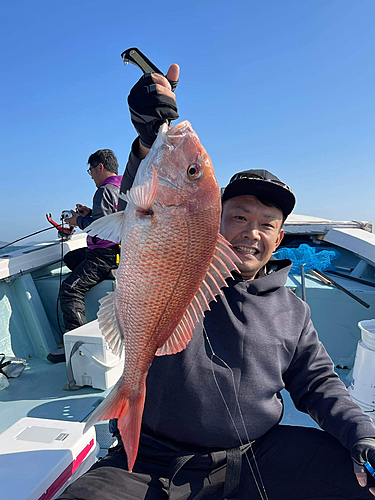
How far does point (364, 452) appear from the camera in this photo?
1763 millimetres

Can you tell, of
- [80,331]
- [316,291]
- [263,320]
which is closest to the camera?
[263,320]

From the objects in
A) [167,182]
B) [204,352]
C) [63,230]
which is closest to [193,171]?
[167,182]

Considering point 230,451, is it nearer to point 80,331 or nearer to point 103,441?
point 103,441

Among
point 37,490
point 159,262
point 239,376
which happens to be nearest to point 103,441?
point 37,490

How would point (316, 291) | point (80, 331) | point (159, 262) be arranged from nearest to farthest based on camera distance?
point (159, 262) → point (80, 331) → point (316, 291)

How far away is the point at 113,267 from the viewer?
16.5ft

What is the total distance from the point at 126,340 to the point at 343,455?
4.71ft

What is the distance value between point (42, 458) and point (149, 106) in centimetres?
186

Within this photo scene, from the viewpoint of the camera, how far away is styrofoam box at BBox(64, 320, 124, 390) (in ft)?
A: 11.5

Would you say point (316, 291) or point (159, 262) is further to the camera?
point (316, 291)

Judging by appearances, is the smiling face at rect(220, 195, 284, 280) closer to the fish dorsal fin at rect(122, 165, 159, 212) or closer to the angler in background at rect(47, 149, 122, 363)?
the fish dorsal fin at rect(122, 165, 159, 212)

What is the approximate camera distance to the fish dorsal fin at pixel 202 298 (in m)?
1.56


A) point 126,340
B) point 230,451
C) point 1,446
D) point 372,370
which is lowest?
point 372,370

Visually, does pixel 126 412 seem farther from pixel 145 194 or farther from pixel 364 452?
pixel 364 452
